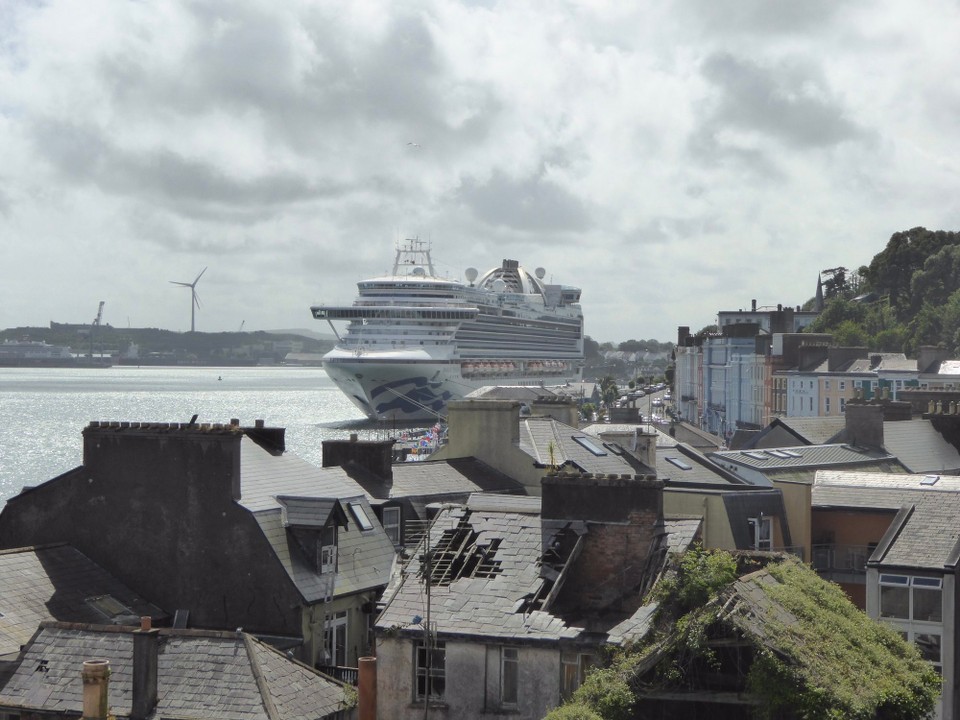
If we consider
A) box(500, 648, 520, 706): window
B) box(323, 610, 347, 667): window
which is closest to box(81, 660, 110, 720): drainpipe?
box(500, 648, 520, 706): window

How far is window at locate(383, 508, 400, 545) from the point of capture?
88.2 feet

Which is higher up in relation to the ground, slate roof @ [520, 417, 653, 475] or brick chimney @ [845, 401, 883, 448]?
brick chimney @ [845, 401, 883, 448]

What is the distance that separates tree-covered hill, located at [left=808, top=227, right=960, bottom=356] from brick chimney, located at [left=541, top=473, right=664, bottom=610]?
321ft

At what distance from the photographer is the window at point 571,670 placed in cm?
1608

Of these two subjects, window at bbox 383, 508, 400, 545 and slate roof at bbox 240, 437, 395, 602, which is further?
window at bbox 383, 508, 400, 545

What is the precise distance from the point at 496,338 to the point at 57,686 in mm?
154110

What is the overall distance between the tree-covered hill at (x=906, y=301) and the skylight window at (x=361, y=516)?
92.5 m

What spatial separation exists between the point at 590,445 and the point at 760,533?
742 centimetres

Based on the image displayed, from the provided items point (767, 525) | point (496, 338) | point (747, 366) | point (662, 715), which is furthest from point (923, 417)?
point (496, 338)

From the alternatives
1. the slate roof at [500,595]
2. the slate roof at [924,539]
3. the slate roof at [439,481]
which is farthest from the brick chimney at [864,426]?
the slate roof at [500,595]

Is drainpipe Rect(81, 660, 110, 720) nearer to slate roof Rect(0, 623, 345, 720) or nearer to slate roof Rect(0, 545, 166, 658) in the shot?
slate roof Rect(0, 623, 345, 720)

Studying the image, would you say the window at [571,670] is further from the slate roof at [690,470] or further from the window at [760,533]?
the slate roof at [690,470]

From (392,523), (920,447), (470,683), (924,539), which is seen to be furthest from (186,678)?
(920,447)

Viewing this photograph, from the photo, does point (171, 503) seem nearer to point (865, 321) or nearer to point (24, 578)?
point (24, 578)
